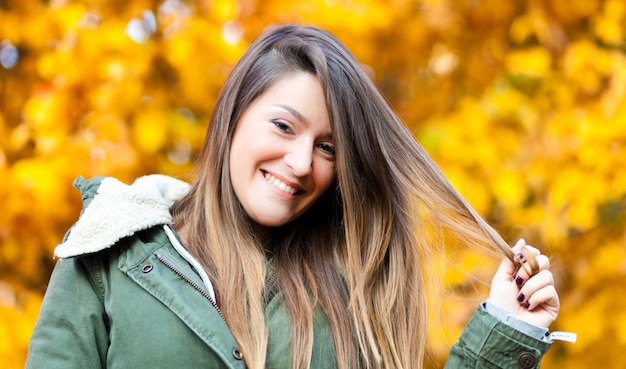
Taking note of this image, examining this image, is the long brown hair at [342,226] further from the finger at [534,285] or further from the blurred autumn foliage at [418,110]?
the blurred autumn foliage at [418,110]

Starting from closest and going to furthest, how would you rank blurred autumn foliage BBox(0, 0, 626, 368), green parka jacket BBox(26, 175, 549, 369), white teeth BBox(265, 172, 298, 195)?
green parka jacket BBox(26, 175, 549, 369), white teeth BBox(265, 172, 298, 195), blurred autumn foliage BBox(0, 0, 626, 368)

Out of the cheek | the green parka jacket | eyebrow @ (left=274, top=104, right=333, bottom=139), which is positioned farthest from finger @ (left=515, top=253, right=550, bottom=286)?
eyebrow @ (left=274, top=104, right=333, bottom=139)

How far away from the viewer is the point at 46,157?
122 inches

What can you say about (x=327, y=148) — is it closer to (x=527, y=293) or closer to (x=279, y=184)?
(x=279, y=184)

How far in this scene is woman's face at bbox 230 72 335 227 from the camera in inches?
90.7

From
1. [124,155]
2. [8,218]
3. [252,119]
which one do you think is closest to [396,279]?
[252,119]

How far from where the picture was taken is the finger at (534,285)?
222cm

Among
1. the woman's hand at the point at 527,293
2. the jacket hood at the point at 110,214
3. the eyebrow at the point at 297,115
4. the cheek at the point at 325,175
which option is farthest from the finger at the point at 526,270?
the jacket hood at the point at 110,214

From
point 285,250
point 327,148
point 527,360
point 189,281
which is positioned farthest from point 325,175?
point 527,360

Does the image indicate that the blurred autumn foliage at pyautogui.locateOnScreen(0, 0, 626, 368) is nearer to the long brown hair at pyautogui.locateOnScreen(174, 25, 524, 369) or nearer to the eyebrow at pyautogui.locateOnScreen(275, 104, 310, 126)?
the long brown hair at pyautogui.locateOnScreen(174, 25, 524, 369)

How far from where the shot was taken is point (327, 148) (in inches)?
93.5

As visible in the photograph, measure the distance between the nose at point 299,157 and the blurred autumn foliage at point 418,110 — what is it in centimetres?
89

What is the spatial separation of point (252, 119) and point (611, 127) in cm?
153

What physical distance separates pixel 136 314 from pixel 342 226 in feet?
2.34
